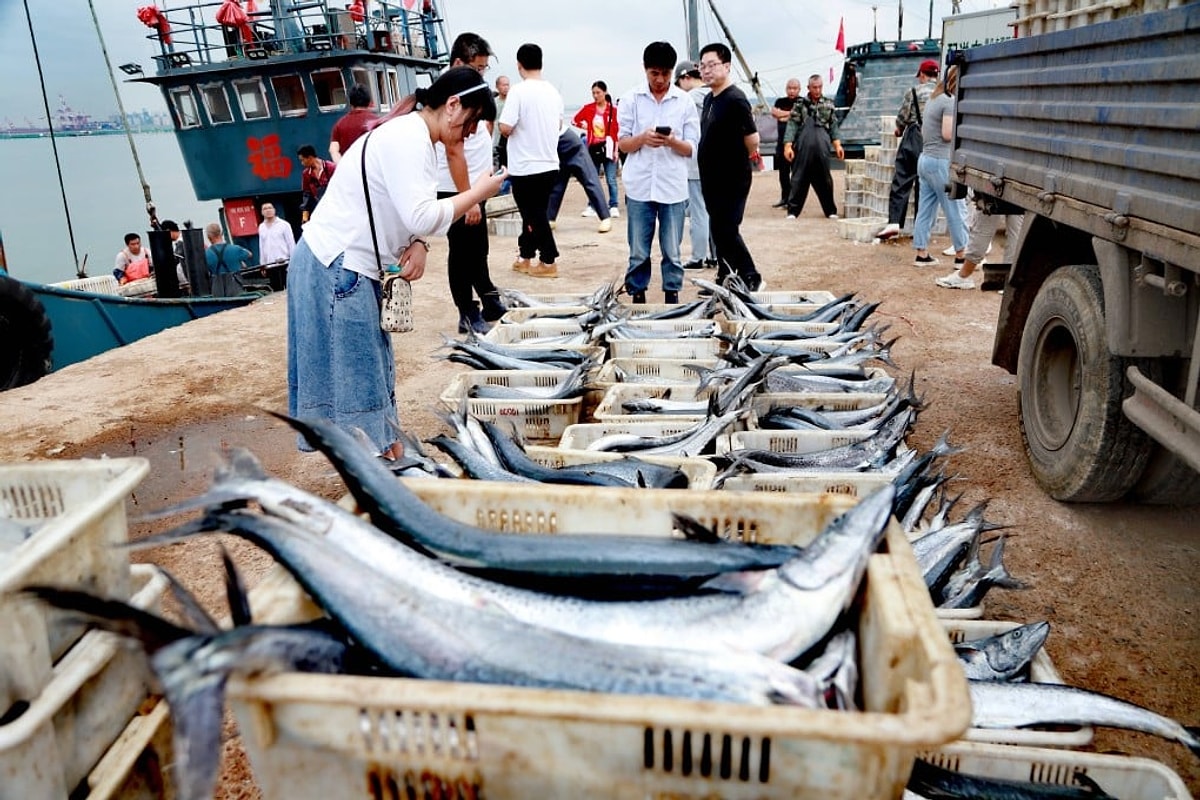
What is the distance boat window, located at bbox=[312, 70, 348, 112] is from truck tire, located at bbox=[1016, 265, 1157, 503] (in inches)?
604

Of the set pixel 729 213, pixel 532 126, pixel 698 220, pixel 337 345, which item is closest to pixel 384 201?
pixel 337 345

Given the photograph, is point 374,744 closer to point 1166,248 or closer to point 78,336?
point 1166,248

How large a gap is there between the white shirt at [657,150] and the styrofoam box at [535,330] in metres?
2.35

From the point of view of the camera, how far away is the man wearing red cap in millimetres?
11148

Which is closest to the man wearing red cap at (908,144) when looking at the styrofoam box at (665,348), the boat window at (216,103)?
the styrofoam box at (665,348)

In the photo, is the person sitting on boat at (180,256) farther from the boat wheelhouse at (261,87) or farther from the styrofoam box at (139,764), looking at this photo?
the styrofoam box at (139,764)

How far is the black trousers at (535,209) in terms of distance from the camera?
867 centimetres

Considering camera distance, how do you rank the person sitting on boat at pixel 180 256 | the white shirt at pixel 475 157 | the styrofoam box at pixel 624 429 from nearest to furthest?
the styrofoam box at pixel 624 429, the white shirt at pixel 475 157, the person sitting on boat at pixel 180 256

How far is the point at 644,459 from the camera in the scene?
3490mm

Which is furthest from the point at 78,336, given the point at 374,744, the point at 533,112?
the point at 374,744

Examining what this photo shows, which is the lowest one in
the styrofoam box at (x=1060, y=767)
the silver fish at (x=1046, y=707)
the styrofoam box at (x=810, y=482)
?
the styrofoam box at (x=1060, y=767)

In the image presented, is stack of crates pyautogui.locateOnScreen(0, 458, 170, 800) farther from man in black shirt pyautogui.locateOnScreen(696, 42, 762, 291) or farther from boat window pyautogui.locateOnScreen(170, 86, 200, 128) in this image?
boat window pyautogui.locateOnScreen(170, 86, 200, 128)

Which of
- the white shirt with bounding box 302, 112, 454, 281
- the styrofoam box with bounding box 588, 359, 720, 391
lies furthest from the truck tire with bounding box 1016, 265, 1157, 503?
the white shirt with bounding box 302, 112, 454, 281

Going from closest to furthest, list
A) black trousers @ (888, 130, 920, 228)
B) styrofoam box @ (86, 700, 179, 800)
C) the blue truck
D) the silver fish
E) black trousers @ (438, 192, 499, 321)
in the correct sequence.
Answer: styrofoam box @ (86, 700, 179, 800) → the silver fish → the blue truck → black trousers @ (438, 192, 499, 321) → black trousers @ (888, 130, 920, 228)
